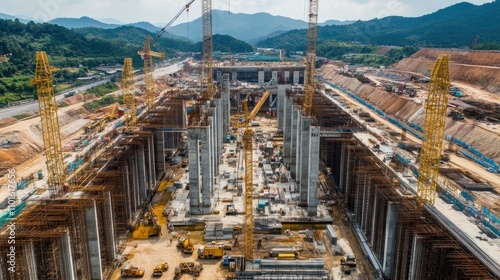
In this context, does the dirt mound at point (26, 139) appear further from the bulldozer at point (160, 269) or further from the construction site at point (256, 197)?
the bulldozer at point (160, 269)

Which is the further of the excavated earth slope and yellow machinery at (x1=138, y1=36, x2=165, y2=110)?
yellow machinery at (x1=138, y1=36, x2=165, y2=110)

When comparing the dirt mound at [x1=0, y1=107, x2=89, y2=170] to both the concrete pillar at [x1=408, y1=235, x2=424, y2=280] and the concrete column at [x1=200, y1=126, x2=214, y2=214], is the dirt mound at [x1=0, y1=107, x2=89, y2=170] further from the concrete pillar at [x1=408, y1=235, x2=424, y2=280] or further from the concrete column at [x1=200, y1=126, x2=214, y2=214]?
the concrete pillar at [x1=408, y1=235, x2=424, y2=280]

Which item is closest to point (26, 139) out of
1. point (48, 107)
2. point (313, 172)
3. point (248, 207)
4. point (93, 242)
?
point (48, 107)

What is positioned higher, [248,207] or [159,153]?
[248,207]

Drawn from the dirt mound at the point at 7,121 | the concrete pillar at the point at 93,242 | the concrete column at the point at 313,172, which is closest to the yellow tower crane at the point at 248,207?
the concrete column at the point at 313,172

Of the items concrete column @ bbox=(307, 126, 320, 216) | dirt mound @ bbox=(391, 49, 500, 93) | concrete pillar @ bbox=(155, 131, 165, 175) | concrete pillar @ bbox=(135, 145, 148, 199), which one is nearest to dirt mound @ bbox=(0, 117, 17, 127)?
concrete pillar @ bbox=(155, 131, 165, 175)

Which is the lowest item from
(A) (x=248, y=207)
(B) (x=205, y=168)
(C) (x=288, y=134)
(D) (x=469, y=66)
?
(A) (x=248, y=207)

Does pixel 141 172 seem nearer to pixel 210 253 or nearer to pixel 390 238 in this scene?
pixel 210 253
